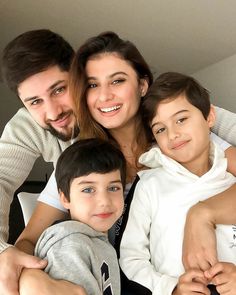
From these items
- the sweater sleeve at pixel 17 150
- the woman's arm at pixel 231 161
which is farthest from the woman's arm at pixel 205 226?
the sweater sleeve at pixel 17 150

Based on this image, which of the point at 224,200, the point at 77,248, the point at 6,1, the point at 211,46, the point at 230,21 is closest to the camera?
the point at 77,248

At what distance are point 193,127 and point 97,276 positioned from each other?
0.55 meters

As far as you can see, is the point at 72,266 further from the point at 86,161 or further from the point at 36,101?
the point at 36,101

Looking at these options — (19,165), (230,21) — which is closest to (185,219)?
(19,165)

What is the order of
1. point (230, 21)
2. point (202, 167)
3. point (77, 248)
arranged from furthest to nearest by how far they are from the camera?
point (230, 21) < point (202, 167) < point (77, 248)

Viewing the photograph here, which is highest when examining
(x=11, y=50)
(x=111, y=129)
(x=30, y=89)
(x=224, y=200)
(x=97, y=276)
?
(x=11, y=50)

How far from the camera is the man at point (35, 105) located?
5.01ft

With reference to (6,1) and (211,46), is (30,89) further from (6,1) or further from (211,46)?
(211,46)

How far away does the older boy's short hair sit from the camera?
1396mm

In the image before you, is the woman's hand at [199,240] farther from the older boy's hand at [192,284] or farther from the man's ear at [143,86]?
the man's ear at [143,86]

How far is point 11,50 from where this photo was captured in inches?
61.0

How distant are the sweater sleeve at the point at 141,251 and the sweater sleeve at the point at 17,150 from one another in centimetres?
48

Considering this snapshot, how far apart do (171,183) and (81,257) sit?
0.41 meters

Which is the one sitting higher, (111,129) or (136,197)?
(111,129)
